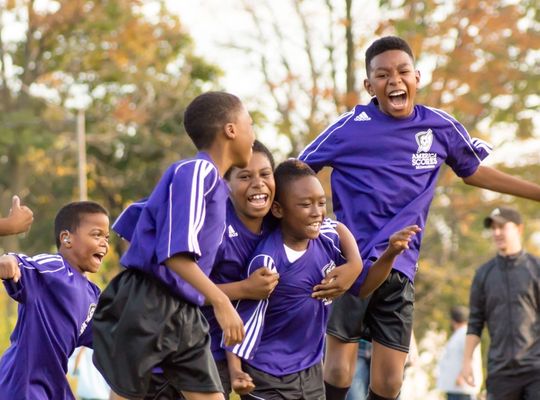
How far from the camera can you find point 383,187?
743 centimetres

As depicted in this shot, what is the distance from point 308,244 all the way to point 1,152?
26870 millimetres

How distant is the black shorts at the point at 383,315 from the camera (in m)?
7.48

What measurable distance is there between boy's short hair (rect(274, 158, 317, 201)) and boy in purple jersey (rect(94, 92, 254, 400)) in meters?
0.67

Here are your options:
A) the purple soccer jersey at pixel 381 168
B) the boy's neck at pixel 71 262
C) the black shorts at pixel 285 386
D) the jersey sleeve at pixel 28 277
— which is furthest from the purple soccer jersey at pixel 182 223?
the purple soccer jersey at pixel 381 168

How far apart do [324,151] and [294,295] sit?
1.04 m

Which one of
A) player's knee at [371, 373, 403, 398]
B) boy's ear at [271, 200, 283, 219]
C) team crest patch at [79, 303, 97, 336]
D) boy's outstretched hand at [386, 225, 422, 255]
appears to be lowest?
player's knee at [371, 373, 403, 398]

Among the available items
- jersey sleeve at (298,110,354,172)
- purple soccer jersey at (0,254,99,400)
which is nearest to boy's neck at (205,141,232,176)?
jersey sleeve at (298,110,354,172)

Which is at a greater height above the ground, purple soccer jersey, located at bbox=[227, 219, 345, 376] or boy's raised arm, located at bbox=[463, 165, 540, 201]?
boy's raised arm, located at bbox=[463, 165, 540, 201]

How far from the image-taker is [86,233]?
757cm

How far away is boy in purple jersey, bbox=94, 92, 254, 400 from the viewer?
601 centimetres

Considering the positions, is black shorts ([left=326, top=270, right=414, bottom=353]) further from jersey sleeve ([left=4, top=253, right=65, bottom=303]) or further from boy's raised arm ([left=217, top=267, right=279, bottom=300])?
jersey sleeve ([left=4, top=253, right=65, bottom=303])

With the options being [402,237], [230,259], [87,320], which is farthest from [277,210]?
[87,320]

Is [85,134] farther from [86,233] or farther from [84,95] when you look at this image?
[86,233]

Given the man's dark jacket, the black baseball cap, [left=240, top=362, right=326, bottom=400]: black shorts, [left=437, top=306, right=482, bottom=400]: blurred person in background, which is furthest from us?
[left=437, top=306, right=482, bottom=400]: blurred person in background
